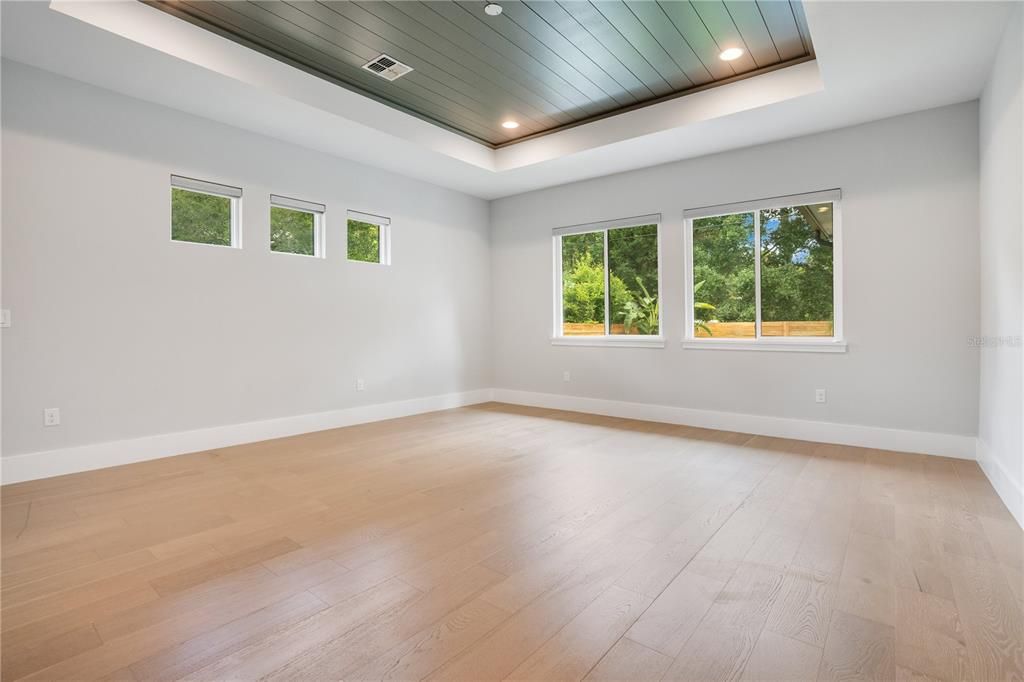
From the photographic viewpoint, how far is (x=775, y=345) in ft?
15.4

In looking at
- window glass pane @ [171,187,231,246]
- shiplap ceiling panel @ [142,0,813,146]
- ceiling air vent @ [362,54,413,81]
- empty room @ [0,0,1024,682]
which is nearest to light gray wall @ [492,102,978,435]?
empty room @ [0,0,1024,682]

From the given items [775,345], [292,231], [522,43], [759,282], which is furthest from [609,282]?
[292,231]

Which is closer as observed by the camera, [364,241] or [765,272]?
[765,272]

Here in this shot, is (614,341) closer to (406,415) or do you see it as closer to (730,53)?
(406,415)

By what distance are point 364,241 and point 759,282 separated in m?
4.00

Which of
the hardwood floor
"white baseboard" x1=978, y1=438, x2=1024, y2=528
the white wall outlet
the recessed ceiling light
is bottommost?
the hardwood floor

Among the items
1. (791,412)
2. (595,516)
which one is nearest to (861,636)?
(595,516)

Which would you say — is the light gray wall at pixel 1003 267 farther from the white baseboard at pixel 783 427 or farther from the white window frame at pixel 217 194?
the white window frame at pixel 217 194

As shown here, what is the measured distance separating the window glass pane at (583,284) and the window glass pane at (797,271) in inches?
70.7

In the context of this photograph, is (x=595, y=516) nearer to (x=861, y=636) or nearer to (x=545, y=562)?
(x=545, y=562)

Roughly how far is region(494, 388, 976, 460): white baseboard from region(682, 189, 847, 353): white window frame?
65cm

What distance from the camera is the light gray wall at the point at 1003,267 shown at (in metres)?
2.71

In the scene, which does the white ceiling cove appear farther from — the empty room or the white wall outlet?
the white wall outlet

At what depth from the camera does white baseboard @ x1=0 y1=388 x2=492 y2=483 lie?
3404 mm
